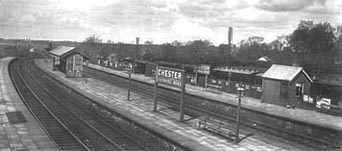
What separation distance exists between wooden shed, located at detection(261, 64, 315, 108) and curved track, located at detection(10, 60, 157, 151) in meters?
14.6

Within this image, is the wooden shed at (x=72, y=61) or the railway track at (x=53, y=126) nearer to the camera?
the railway track at (x=53, y=126)

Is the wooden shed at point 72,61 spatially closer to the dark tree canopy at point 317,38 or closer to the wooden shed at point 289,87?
the wooden shed at point 289,87

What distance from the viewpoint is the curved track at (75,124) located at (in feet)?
50.4

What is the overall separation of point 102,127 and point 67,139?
10.4ft

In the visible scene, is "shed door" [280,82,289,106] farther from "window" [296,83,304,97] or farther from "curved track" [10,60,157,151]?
"curved track" [10,60,157,151]

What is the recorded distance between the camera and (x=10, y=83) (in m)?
36.3

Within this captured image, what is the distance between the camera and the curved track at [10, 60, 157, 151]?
1537 cm

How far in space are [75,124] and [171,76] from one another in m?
6.74

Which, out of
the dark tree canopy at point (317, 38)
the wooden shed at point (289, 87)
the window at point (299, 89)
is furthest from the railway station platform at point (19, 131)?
the dark tree canopy at point (317, 38)

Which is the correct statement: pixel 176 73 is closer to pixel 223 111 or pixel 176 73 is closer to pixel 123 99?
pixel 223 111

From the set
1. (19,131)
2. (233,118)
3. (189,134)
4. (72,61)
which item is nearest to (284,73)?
(233,118)

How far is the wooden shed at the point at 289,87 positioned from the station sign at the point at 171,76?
10624 mm

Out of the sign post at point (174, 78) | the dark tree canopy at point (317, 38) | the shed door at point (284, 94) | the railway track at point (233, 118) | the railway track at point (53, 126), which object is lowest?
the railway track at point (233, 118)

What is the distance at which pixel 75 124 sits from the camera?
19.4 m
